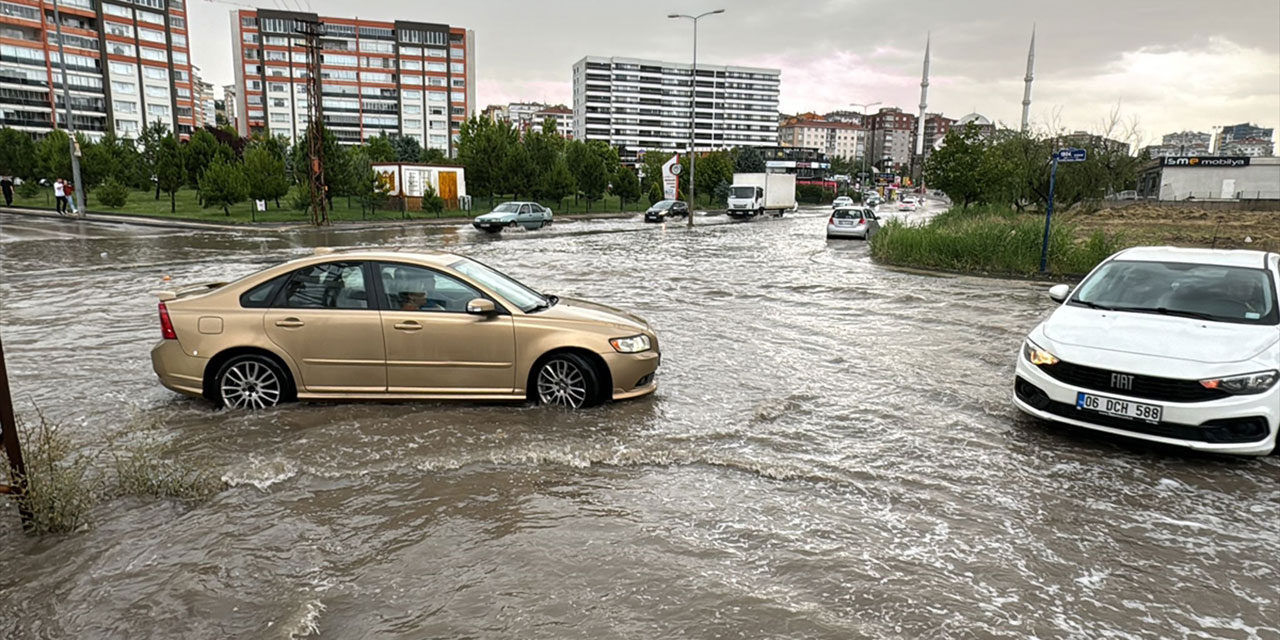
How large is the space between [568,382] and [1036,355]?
392 cm

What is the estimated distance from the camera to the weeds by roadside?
4.14 m

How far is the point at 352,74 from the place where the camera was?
11606cm

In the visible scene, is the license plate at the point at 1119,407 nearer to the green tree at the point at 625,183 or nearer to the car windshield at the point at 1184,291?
the car windshield at the point at 1184,291

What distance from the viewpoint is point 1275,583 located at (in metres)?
3.93

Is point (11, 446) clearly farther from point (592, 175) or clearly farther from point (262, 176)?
point (592, 175)

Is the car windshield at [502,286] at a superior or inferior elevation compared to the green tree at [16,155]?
inferior

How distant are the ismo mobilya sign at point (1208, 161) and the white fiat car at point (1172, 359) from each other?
87250 mm

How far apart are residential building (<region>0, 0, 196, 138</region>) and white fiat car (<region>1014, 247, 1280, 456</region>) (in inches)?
3794

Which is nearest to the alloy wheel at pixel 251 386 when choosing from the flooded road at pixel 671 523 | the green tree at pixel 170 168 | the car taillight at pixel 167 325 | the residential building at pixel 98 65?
the flooded road at pixel 671 523

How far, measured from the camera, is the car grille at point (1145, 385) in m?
5.30

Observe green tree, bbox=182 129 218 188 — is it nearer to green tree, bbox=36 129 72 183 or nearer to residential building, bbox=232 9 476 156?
green tree, bbox=36 129 72 183

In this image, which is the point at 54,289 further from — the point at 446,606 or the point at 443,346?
the point at 446,606

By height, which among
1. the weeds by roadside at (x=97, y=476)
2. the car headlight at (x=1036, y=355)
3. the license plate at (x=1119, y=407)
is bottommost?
the weeds by roadside at (x=97, y=476)

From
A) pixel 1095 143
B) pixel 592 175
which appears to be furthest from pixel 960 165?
pixel 592 175
